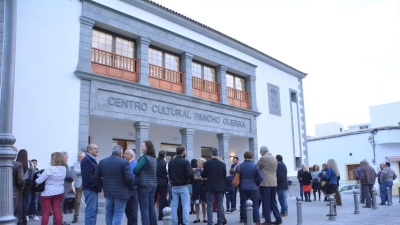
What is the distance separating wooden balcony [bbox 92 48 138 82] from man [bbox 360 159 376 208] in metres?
8.88

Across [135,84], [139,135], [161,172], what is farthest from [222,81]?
[161,172]

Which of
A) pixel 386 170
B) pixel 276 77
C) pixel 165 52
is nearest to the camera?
pixel 386 170

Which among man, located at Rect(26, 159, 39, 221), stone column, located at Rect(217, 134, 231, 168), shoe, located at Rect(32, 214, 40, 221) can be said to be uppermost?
stone column, located at Rect(217, 134, 231, 168)

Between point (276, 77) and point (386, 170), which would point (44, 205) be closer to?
point (386, 170)

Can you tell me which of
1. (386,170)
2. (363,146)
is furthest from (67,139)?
(363,146)

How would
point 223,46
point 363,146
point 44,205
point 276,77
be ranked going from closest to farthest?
point 44,205 → point 223,46 → point 276,77 → point 363,146

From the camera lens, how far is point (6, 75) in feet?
16.3

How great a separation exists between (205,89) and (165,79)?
2.56m

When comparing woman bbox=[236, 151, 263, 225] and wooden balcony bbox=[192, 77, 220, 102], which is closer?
woman bbox=[236, 151, 263, 225]

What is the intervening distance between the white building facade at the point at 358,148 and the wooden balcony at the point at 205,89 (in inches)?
693

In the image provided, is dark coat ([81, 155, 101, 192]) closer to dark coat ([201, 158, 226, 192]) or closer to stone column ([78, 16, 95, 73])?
dark coat ([201, 158, 226, 192])

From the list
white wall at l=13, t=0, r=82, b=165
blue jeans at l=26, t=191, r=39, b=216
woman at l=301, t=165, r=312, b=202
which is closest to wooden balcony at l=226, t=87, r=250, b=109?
woman at l=301, t=165, r=312, b=202

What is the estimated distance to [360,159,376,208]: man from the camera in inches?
492

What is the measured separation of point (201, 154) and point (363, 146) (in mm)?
18074
